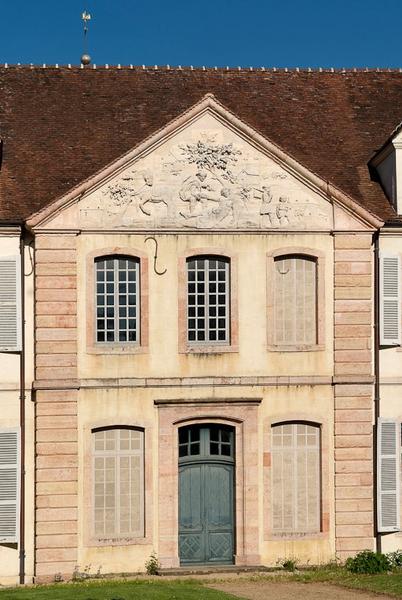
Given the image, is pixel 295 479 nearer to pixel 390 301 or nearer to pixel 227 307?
pixel 227 307

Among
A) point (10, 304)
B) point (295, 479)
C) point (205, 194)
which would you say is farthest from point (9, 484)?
point (205, 194)

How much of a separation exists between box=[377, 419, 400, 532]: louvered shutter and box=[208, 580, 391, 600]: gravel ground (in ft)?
8.69

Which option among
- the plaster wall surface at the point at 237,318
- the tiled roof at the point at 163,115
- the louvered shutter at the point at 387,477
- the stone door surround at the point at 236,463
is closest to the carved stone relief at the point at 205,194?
the plaster wall surface at the point at 237,318

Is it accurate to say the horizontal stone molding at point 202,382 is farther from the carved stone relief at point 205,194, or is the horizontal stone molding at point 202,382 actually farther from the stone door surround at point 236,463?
the carved stone relief at point 205,194

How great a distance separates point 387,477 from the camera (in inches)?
1048

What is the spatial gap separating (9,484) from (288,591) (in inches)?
236

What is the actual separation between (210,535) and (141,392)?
331 centimetres

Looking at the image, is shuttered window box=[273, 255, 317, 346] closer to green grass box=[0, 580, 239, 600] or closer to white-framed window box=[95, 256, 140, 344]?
white-framed window box=[95, 256, 140, 344]

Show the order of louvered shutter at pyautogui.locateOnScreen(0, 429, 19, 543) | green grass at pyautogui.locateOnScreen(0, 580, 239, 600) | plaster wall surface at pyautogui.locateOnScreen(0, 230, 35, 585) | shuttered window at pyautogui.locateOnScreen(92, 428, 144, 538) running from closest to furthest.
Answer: green grass at pyautogui.locateOnScreen(0, 580, 239, 600), louvered shutter at pyautogui.locateOnScreen(0, 429, 19, 543), plaster wall surface at pyautogui.locateOnScreen(0, 230, 35, 585), shuttered window at pyautogui.locateOnScreen(92, 428, 144, 538)

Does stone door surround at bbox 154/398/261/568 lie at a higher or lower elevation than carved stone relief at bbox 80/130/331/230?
lower

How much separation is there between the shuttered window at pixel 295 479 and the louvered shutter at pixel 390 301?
2521mm

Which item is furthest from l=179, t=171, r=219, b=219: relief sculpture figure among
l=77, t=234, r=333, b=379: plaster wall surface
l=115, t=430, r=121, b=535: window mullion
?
l=115, t=430, r=121, b=535: window mullion

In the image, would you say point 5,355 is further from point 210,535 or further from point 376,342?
point 376,342

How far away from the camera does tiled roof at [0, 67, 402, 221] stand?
2775 centimetres
